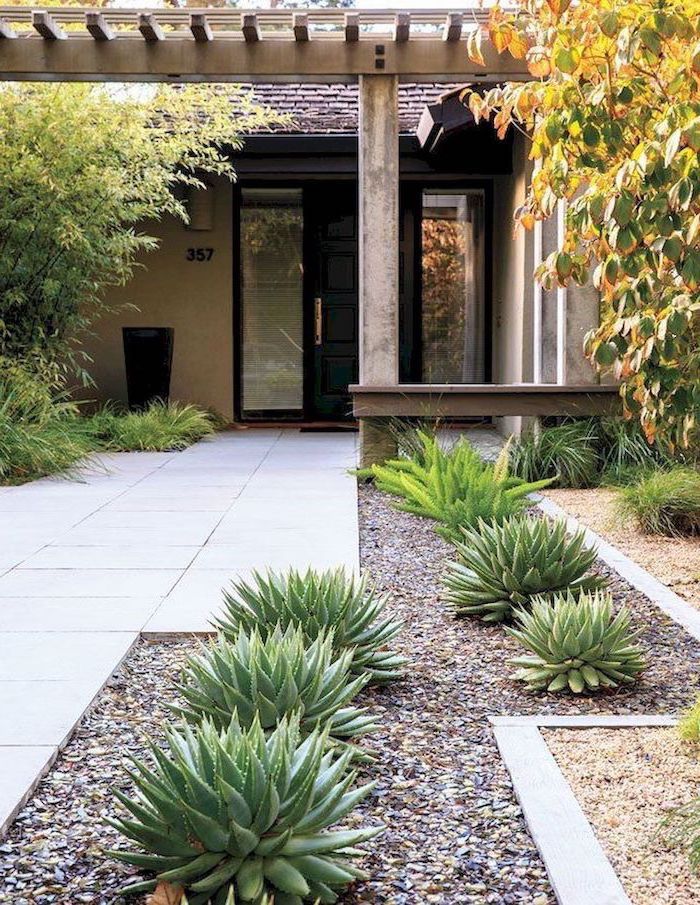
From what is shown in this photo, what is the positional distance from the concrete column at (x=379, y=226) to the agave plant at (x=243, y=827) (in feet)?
19.4

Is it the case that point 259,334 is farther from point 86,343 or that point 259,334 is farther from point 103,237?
point 103,237

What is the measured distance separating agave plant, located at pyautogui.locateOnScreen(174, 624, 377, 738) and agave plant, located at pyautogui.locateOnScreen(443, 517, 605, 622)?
4.37ft

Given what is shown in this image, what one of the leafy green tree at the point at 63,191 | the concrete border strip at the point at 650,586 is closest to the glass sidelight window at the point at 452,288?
the leafy green tree at the point at 63,191

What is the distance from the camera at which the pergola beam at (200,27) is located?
25.1 ft

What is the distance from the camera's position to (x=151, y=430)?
10.2 m

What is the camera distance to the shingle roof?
37.7ft

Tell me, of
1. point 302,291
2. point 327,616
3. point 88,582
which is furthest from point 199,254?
point 327,616

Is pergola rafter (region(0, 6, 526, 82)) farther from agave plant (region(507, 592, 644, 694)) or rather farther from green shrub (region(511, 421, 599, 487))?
agave plant (region(507, 592, 644, 694))

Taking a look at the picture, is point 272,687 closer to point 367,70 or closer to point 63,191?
point 367,70

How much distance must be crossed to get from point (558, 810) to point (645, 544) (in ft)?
11.2

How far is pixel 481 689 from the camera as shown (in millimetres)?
3203

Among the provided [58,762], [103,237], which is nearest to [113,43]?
[103,237]

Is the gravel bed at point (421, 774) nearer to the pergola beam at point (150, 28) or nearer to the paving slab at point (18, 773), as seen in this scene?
the paving slab at point (18, 773)

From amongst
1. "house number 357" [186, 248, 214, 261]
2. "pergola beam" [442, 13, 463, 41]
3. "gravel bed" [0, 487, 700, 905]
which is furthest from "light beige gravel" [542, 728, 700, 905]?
"house number 357" [186, 248, 214, 261]
